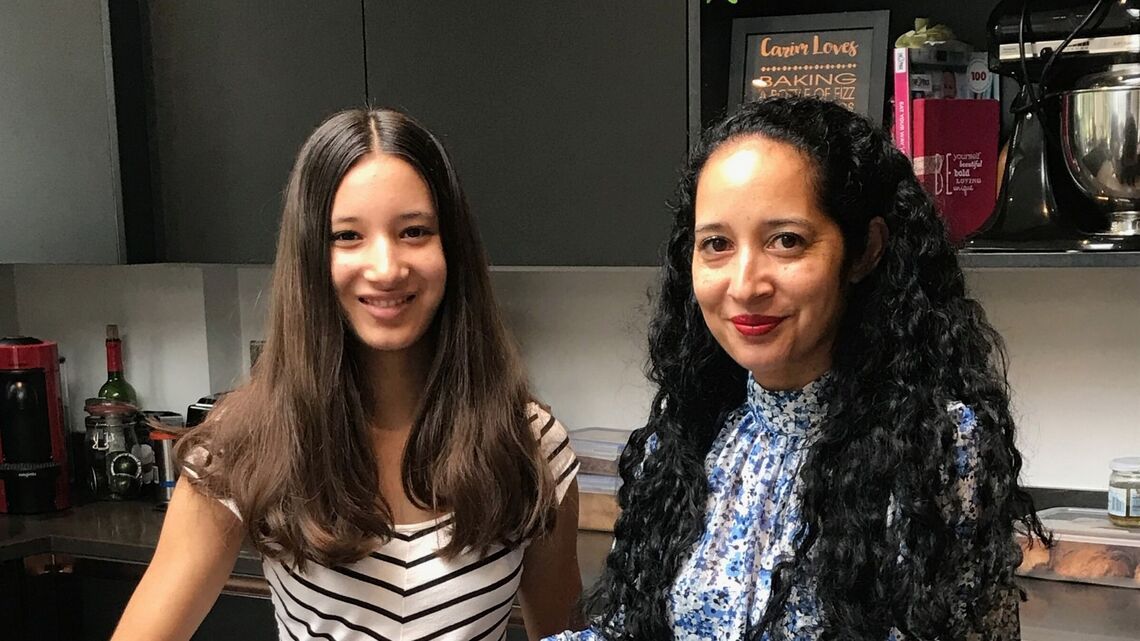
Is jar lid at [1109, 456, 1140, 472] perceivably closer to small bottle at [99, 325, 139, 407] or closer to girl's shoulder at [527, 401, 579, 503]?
girl's shoulder at [527, 401, 579, 503]

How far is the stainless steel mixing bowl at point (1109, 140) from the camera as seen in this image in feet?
5.07

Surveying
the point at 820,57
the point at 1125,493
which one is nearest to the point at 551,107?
the point at 820,57

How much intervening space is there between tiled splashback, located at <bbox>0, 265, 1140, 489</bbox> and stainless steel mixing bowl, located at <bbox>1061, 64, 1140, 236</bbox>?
11.7 inches

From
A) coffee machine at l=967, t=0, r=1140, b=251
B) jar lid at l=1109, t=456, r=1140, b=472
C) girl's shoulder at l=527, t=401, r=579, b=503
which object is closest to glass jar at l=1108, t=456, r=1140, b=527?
jar lid at l=1109, t=456, r=1140, b=472

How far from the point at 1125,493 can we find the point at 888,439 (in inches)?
39.3

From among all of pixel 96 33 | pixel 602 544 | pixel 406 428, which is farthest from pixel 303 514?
pixel 96 33

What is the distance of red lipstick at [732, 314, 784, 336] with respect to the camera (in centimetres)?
92

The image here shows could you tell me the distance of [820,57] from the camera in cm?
178

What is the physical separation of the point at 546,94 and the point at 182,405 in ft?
4.21

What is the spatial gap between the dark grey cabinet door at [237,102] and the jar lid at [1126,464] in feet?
4.36

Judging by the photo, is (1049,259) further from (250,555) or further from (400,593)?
(250,555)

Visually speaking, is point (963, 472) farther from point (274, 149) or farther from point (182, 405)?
point (182, 405)

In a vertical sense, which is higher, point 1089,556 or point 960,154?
point 960,154

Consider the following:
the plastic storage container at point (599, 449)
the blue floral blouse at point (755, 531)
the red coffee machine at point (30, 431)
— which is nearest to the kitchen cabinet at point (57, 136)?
the red coffee machine at point (30, 431)
